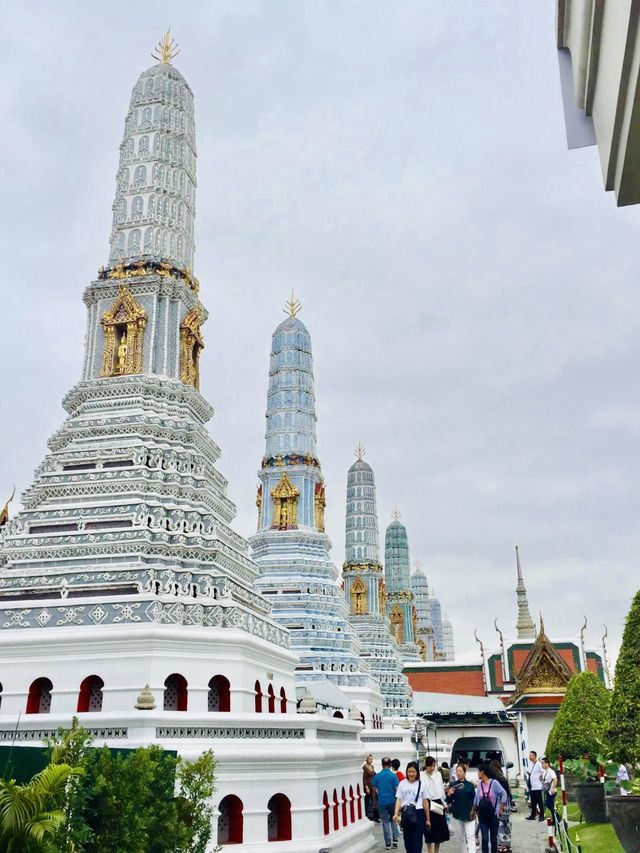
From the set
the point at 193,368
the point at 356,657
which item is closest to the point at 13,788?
the point at 193,368

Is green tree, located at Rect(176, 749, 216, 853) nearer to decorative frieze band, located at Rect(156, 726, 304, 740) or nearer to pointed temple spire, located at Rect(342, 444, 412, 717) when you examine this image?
decorative frieze band, located at Rect(156, 726, 304, 740)

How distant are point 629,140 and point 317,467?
34752 mm

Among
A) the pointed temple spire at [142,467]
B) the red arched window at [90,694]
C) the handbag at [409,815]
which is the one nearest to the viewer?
the handbag at [409,815]

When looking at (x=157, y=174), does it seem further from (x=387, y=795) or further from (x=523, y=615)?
(x=523, y=615)

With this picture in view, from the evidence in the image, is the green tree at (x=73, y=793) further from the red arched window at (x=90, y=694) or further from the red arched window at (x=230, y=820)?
the red arched window at (x=90, y=694)

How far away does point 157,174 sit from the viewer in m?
25.5

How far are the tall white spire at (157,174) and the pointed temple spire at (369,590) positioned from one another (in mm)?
22917

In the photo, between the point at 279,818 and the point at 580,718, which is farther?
the point at 580,718

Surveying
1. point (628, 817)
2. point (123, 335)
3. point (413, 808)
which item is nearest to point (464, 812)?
point (413, 808)

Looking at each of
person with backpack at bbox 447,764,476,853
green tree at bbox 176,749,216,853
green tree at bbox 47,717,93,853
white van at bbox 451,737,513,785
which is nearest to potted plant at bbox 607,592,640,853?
person with backpack at bbox 447,764,476,853

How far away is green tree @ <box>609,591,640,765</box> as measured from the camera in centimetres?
1200

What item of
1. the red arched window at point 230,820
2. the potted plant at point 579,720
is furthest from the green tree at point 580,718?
the red arched window at point 230,820

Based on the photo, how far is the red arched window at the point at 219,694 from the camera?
1620cm

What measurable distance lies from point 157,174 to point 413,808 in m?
20.1
